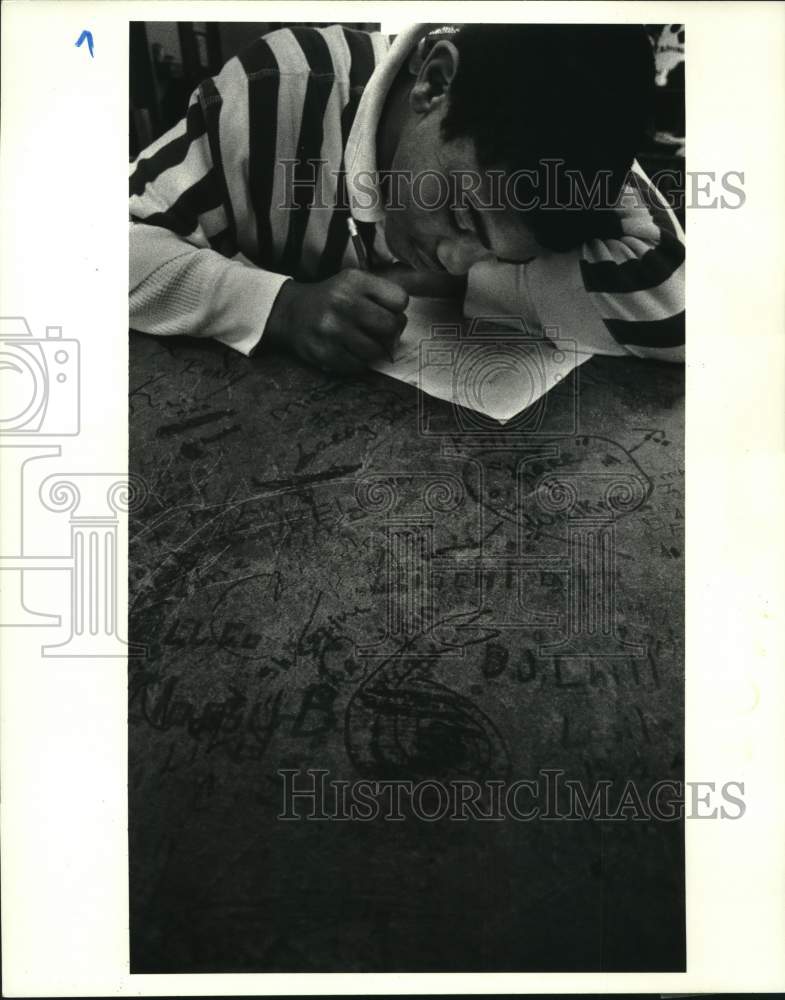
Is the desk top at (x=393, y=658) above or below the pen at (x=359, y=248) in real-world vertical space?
below

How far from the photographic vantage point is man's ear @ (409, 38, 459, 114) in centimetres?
120

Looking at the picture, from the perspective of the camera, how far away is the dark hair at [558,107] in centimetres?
120

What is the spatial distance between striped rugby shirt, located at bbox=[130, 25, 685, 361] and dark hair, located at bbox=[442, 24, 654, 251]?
6 cm

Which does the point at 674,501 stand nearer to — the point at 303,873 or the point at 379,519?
the point at 379,519

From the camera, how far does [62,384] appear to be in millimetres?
1217

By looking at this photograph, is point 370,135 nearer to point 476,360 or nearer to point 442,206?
point 442,206

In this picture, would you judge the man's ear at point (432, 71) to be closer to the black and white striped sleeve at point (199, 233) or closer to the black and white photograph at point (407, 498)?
the black and white photograph at point (407, 498)

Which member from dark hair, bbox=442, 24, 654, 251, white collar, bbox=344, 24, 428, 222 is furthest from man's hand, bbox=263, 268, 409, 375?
dark hair, bbox=442, 24, 654, 251

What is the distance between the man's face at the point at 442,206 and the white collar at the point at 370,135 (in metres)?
0.03

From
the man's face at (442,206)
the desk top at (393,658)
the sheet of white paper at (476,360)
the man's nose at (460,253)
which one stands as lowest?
the desk top at (393,658)

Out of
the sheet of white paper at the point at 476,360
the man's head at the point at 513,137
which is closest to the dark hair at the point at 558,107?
the man's head at the point at 513,137

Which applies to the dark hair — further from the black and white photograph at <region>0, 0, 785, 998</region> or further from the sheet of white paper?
the sheet of white paper

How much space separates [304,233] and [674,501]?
0.78 metres
